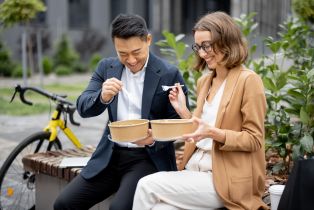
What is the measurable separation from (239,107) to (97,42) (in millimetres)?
24137

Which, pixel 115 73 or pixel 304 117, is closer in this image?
pixel 115 73

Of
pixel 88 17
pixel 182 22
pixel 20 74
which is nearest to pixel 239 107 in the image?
pixel 20 74

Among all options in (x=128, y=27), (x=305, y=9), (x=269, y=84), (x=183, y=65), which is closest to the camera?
(x=128, y=27)

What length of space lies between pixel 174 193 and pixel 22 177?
82.0 inches

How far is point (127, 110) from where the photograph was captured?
87.3 inches

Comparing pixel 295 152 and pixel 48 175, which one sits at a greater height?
pixel 295 152

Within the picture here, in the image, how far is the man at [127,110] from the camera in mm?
2002

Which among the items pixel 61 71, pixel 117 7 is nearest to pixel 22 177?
pixel 61 71

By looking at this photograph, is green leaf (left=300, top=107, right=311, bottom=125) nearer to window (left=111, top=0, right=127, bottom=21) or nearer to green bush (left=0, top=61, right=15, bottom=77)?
green bush (left=0, top=61, right=15, bottom=77)

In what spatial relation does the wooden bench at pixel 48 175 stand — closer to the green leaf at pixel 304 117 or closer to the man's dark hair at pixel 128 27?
the man's dark hair at pixel 128 27

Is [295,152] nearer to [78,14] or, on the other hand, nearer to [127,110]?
[127,110]

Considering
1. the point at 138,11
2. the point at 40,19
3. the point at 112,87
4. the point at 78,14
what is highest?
the point at 138,11

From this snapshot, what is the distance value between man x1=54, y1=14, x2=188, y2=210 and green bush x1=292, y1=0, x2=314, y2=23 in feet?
12.3

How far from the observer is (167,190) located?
5.62ft
